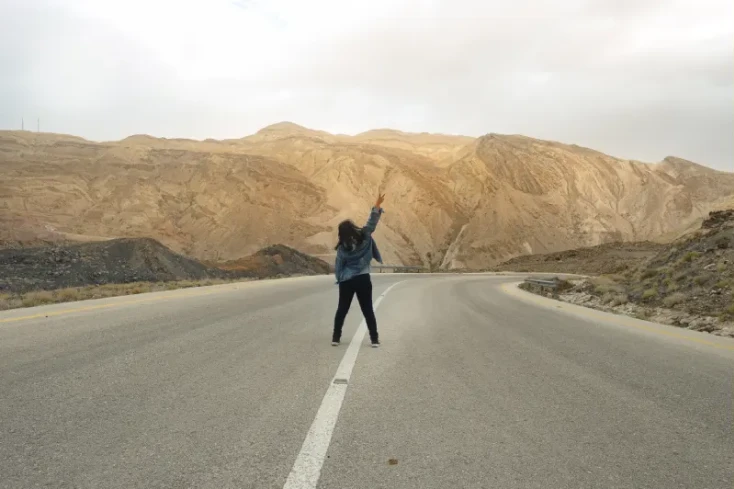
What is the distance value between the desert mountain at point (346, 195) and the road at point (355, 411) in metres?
57.8

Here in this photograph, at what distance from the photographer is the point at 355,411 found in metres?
4.22

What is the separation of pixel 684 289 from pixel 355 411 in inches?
571

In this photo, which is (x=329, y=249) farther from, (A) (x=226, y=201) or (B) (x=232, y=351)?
(B) (x=232, y=351)

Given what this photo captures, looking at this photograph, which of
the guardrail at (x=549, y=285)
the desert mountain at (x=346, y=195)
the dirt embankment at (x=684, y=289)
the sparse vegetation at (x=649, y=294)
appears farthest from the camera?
the desert mountain at (x=346, y=195)

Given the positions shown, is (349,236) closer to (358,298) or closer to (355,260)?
(355,260)

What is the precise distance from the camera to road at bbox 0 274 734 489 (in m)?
3.07

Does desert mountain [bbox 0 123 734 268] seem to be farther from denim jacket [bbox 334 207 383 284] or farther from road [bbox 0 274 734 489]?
denim jacket [bbox 334 207 383 284]

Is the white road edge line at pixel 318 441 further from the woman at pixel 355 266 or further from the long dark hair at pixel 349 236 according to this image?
the long dark hair at pixel 349 236

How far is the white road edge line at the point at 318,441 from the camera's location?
2922mm

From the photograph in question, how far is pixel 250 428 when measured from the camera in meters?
3.73

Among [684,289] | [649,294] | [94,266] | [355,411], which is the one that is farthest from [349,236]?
[94,266]

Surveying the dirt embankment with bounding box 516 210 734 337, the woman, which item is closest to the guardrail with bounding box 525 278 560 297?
the dirt embankment with bounding box 516 210 734 337

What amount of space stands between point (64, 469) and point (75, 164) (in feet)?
271

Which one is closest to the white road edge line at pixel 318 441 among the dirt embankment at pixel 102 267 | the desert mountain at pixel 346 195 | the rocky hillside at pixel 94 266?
the dirt embankment at pixel 102 267
